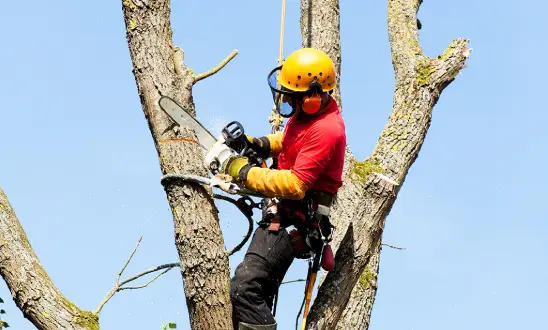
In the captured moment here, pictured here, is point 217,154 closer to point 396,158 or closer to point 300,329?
Result: point 300,329

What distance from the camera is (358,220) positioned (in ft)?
16.0

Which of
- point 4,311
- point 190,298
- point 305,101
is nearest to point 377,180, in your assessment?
point 305,101

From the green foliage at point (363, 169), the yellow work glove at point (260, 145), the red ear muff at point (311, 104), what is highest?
the green foliage at point (363, 169)

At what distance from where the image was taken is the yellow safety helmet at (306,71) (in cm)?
481

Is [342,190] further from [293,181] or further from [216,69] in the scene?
[293,181]

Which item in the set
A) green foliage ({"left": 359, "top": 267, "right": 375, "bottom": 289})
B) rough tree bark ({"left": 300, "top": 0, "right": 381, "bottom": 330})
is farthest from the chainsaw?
green foliage ({"left": 359, "top": 267, "right": 375, "bottom": 289})

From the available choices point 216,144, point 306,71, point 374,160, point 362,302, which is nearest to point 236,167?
point 216,144

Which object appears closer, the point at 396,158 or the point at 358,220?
the point at 358,220

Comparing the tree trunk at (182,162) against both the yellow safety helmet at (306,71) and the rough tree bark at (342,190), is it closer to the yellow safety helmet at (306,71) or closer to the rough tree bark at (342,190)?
the yellow safety helmet at (306,71)

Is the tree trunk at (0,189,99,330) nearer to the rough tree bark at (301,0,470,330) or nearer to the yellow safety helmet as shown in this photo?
the rough tree bark at (301,0,470,330)

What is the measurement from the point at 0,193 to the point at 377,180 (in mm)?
2308

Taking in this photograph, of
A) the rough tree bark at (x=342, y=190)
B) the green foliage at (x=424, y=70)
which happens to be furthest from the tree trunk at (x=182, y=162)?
the green foliage at (x=424, y=70)

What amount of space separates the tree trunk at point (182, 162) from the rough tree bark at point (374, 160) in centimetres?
71

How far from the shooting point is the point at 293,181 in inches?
177
